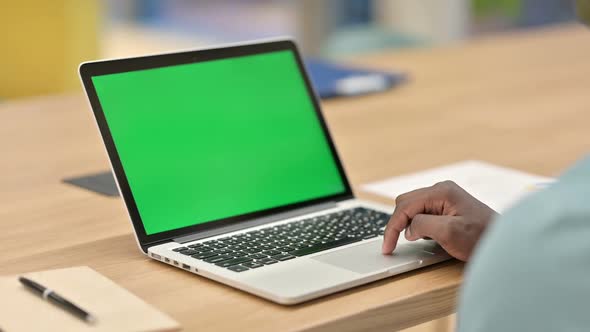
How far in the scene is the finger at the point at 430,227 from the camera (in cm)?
108

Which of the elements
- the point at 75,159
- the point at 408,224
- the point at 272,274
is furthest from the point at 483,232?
the point at 75,159

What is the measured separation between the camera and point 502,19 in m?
5.07

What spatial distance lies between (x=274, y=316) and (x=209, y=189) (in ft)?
1.04

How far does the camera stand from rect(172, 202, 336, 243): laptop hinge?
3.86 feet

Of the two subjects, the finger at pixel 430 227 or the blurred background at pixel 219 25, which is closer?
the finger at pixel 430 227

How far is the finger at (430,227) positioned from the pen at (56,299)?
0.39m

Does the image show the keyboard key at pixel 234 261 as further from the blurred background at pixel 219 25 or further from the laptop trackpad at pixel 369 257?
the blurred background at pixel 219 25

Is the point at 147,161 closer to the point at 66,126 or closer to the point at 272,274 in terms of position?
the point at 272,274

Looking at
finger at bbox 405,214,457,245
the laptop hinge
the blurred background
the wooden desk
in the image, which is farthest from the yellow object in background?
finger at bbox 405,214,457,245

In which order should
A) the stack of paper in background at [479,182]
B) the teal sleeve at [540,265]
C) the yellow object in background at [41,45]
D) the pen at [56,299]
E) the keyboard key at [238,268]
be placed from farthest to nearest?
the yellow object in background at [41,45] → the stack of paper in background at [479,182] → the keyboard key at [238,268] → the pen at [56,299] → the teal sleeve at [540,265]

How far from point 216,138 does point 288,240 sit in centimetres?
21

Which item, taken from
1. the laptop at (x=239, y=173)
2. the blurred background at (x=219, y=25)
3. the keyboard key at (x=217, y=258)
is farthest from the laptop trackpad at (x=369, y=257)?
the blurred background at (x=219, y=25)

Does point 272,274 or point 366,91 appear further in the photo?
point 366,91

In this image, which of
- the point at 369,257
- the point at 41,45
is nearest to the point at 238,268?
the point at 369,257
